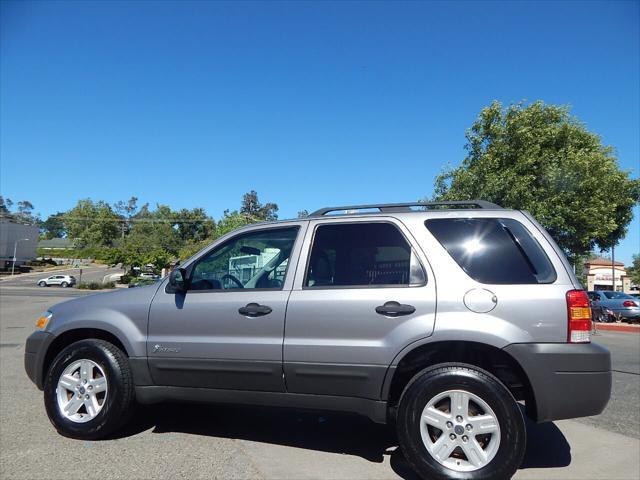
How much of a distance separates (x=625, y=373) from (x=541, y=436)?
468 centimetres

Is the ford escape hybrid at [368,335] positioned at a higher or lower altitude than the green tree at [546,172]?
lower

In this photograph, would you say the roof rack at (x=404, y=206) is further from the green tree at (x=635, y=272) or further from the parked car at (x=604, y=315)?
the green tree at (x=635, y=272)

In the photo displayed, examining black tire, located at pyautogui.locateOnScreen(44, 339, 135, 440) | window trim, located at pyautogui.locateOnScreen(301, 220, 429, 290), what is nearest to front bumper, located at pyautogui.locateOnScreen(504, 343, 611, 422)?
window trim, located at pyautogui.locateOnScreen(301, 220, 429, 290)

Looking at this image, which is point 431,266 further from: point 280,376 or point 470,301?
point 280,376

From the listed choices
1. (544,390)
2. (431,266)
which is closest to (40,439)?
Result: (431,266)

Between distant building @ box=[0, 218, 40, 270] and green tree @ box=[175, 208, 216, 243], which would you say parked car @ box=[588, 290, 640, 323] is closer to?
distant building @ box=[0, 218, 40, 270]

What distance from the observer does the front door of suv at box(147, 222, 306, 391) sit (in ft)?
12.6

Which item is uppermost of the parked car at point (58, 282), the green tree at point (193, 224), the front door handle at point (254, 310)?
the green tree at point (193, 224)

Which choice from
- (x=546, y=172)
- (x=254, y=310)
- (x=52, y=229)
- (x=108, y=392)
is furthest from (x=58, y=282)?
(x=52, y=229)

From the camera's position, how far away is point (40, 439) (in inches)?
162

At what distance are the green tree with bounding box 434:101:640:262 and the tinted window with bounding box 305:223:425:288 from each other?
15.7m

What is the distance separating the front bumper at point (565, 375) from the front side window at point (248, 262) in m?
1.93

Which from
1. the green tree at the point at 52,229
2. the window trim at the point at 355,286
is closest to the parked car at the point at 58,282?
the window trim at the point at 355,286

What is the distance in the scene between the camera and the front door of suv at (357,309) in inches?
139
